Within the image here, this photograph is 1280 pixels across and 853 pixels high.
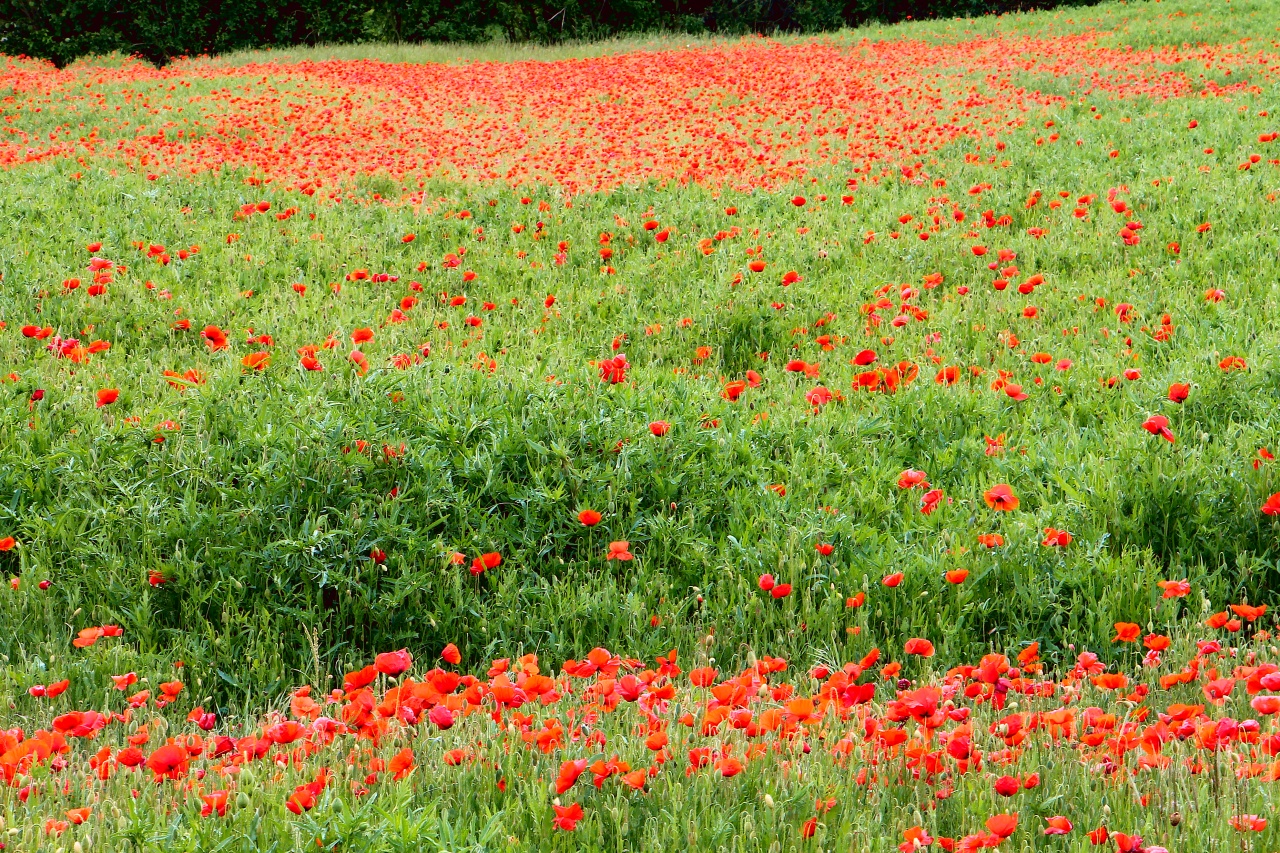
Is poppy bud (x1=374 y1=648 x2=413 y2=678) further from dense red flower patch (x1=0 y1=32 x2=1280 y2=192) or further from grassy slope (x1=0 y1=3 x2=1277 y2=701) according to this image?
dense red flower patch (x1=0 y1=32 x2=1280 y2=192)

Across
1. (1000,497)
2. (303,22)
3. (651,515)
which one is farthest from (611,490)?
(303,22)

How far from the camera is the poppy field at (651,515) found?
7.63 ft

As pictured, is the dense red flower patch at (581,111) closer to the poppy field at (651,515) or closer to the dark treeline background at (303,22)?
the poppy field at (651,515)

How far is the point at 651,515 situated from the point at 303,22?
98.1 feet

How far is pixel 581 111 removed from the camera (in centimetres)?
1577

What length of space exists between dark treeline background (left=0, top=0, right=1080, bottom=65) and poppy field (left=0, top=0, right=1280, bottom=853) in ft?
70.3

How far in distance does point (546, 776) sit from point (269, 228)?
24.5 feet

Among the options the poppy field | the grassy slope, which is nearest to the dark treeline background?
the poppy field

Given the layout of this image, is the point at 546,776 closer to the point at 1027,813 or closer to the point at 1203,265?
the point at 1027,813

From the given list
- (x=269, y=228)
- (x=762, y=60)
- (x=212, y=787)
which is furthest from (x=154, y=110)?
(x=212, y=787)

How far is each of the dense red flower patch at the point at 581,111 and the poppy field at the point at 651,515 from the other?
1641 mm

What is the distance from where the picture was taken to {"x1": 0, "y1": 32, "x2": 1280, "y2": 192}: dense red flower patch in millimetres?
11500

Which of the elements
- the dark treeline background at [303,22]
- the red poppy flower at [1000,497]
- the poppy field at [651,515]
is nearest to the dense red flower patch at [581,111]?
the poppy field at [651,515]

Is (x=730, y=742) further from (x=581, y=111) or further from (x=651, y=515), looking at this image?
(x=581, y=111)
